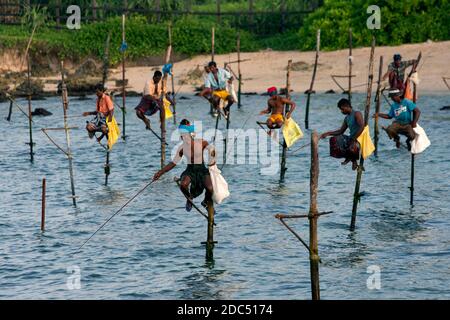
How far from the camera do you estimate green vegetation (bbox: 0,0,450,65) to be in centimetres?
4672

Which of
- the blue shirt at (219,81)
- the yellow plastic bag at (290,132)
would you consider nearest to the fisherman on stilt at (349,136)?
the yellow plastic bag at (290,132)

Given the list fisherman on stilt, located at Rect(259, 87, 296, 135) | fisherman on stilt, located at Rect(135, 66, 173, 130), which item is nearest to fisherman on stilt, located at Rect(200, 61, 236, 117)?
fisherman on stilt, located at Rect(135, 66, 173, 130)

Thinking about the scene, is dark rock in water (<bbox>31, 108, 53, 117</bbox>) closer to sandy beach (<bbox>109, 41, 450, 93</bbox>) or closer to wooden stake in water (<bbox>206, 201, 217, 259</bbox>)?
sandy beach (<bbox>109, 41, 450, 93</bbox>)

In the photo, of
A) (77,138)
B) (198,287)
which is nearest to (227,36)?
(77,138)

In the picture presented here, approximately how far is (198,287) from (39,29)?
3148 centimetres

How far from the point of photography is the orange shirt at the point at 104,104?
28.2m

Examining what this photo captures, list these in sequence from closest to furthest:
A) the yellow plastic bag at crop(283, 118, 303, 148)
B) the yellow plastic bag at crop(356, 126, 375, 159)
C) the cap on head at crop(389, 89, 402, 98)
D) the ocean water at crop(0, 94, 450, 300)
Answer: the ocean water at crop(0, 94, 450, 300)
the yellow plastic bag at crop(356, 126, 375, 159)
the cap on head at crop(389, 89, 402, 98)
the yellow plastic bag at crop(283, 118, 303, 148)

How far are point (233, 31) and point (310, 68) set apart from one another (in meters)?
5.08

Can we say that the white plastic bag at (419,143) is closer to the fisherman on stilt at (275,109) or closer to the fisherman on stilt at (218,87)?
the fisherman on stilt at (275,109)

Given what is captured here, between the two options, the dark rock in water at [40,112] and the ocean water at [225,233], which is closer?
the ocean water at [225,233]

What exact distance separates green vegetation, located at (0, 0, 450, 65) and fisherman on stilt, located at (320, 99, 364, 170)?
23631 millimetres

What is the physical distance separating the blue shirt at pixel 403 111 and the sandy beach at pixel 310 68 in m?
16.9

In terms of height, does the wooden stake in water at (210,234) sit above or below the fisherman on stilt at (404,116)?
below

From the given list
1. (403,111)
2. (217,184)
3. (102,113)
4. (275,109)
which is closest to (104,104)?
(102,113)
